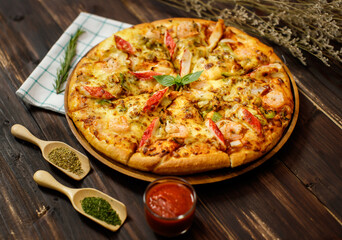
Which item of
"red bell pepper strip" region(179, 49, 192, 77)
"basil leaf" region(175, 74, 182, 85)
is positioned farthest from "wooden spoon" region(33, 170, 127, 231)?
"red bell pepper strip" region(179, 49, 192, 77)

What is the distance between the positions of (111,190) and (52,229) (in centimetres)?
64

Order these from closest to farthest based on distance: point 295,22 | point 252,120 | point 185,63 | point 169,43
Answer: point 252,120 → point 185,63 → point 169,43 → point 295,22

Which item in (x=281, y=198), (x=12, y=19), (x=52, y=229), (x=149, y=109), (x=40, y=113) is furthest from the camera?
(x=12, y=19)

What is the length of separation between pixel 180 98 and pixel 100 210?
4.72ft

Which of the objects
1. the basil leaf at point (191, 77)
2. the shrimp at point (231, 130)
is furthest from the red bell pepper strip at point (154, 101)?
the shrimp at point (231, 130)

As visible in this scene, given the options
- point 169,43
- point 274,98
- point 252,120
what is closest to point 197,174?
point 252,120

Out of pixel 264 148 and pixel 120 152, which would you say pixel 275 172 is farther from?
pixel 120 152

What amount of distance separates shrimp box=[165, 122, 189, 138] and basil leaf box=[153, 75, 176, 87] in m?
0.56

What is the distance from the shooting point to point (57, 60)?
4688 millimetres

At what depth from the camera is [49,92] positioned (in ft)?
14.2

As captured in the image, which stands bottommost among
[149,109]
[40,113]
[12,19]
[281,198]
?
[281,198]

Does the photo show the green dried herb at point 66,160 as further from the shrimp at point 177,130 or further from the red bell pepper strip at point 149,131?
the shrimp at point 177,130

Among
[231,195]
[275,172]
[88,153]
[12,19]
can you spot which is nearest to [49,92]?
[88,153]

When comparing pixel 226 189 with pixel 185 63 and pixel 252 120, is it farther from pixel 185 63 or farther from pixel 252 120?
pixel 185 63
